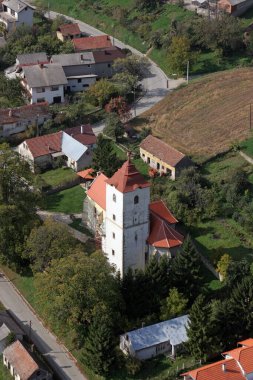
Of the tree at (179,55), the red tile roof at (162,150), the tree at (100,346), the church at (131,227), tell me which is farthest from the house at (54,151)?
the tree at (100,346)

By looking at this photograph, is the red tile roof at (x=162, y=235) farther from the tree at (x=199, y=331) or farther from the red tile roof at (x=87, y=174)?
the red tile roof at (x=87, y=174)

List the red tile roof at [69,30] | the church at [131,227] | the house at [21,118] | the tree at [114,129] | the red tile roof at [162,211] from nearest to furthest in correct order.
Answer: the church at [131,227], the red tile roof at [162,211], the tree at [114,129], the house at [21,118], the red tile roof at [69,30]

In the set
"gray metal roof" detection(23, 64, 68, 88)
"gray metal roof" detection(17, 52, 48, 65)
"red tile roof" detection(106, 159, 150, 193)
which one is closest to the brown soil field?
"gray metal roof" detection(23, 64, 68, 88)

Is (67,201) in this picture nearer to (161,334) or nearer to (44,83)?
(44,83)

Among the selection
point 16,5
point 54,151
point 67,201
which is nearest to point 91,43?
point 16,5

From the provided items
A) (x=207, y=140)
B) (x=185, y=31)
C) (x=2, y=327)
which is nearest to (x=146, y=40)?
(x=185, y=31)

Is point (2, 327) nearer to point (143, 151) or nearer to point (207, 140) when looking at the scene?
Result: point (143, 151)
